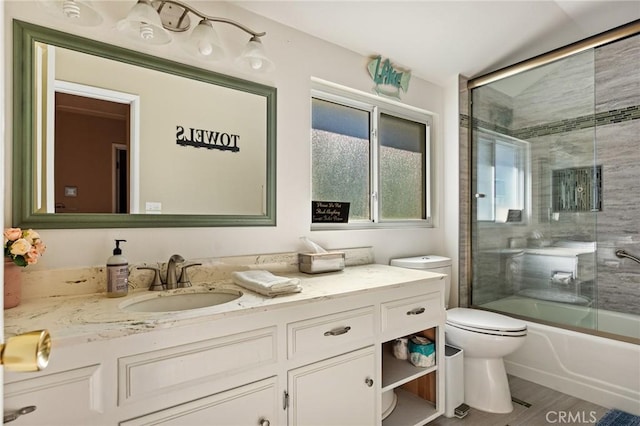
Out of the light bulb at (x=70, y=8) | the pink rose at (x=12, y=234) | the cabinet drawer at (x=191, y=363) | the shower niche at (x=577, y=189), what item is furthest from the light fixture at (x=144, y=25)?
the shower niche at (x=577, y=189)

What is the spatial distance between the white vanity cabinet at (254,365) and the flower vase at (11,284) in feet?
1.10

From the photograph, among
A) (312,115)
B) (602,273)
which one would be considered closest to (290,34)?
(312,115)

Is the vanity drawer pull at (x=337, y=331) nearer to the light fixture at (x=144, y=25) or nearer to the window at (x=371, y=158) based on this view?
the window at (x=371, y=158)

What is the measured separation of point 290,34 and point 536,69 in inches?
70.0

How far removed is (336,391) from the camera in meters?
1.44

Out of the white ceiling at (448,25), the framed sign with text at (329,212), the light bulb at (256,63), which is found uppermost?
the white ceiling at (448,25)

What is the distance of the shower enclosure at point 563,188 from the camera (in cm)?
230

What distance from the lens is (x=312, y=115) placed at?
7.01 feet

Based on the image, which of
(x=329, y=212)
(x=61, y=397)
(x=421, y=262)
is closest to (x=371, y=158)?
(x=329, y=212)

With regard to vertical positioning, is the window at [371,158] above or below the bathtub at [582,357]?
above

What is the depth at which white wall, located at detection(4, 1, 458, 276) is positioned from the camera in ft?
4.42

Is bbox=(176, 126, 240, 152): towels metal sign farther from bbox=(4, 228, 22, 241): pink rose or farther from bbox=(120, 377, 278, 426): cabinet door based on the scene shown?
bbox=(120, 377, 278, 426): cabinet door

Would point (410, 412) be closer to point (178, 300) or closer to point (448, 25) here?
point (178, 300)

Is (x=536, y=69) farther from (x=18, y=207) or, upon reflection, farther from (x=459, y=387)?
(x=18, y=207)
